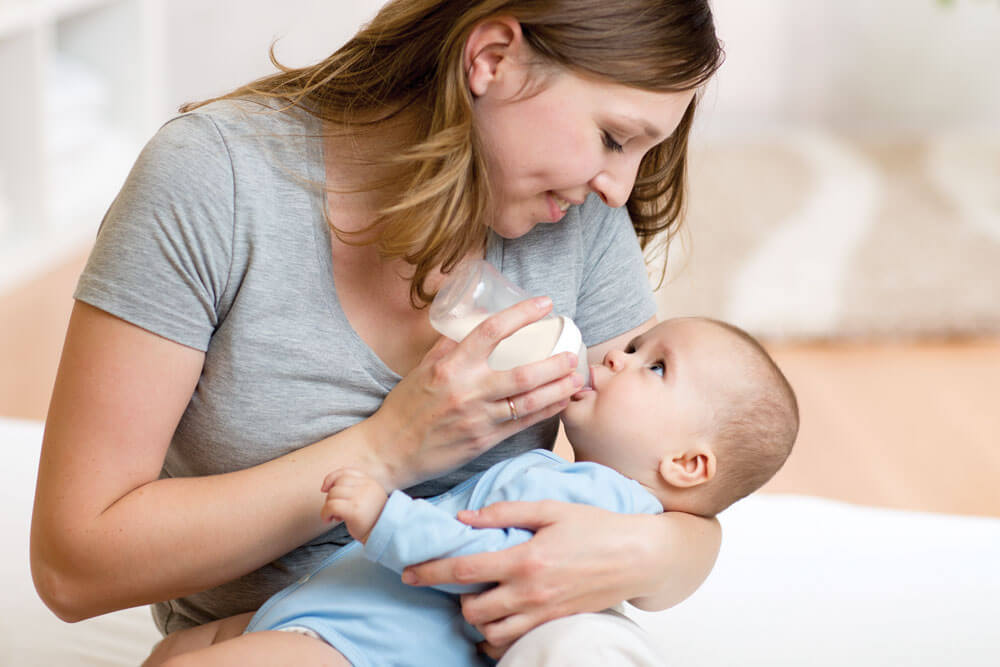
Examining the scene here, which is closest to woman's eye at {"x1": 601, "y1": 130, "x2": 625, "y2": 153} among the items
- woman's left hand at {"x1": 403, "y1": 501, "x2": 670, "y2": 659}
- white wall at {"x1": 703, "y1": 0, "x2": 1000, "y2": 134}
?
woman's left hand at {"x1": 403, "y1": 501, "x2": 670, "y2": 659}

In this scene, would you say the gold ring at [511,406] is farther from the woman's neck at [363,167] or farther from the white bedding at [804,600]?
the white bedding at [804,600]

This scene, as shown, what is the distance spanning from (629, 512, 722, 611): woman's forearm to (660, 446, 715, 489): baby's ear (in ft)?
0.12

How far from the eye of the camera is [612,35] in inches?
42.1

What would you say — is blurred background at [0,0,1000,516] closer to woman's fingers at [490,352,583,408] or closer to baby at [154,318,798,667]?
baby at [154,318,798,667]

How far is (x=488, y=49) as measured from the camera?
3.60 feet

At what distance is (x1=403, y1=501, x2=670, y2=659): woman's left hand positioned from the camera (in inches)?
41.1

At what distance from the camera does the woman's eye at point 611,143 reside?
1123mm

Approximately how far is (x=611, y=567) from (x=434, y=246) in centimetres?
37

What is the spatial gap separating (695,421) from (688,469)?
0.18 ft

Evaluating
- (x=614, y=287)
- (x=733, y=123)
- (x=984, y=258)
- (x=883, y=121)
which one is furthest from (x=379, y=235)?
(x=883, y=121)

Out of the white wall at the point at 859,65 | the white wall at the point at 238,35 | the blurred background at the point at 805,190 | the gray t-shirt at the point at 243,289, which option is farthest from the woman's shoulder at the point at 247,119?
the white wall at the point at 859,65

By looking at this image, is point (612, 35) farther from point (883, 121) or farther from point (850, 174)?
point (883, 121)

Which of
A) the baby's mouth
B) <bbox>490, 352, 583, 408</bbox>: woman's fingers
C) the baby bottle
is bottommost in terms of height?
<bbox>490, 352, 583, 408</bbox>: woman's fingers

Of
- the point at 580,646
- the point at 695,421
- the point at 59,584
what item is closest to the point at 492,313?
the point at 695,421
